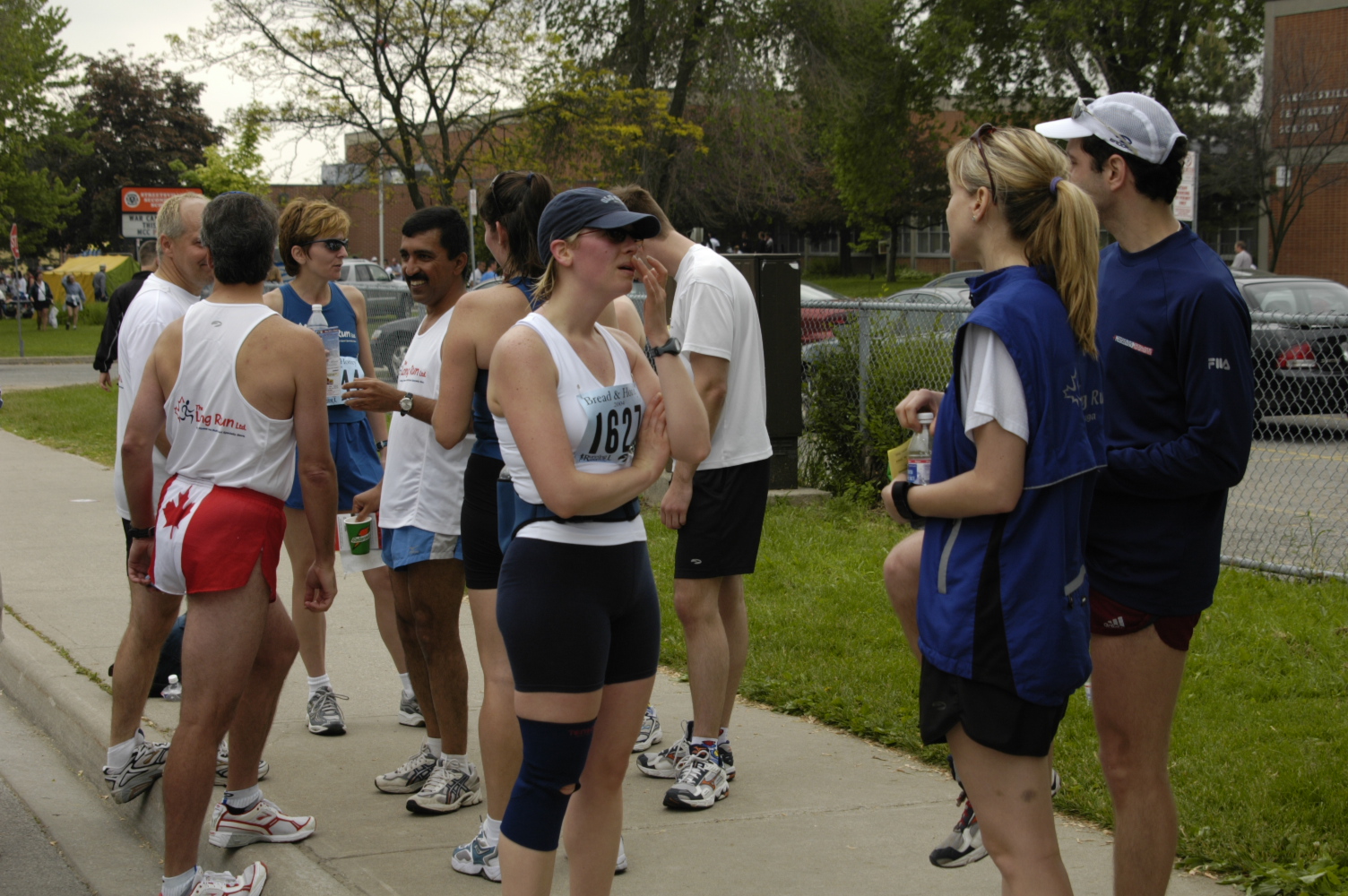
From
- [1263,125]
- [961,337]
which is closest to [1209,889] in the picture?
[961,337]

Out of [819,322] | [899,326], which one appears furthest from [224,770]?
[819,322]

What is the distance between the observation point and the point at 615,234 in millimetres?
2906

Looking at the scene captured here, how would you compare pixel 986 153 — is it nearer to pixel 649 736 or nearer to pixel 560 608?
pixel 560 608

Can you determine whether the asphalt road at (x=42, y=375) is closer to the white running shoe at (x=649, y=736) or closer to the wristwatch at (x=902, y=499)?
the white running shoe at (x=649, y=736)

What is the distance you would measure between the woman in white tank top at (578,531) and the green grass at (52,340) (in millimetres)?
24447

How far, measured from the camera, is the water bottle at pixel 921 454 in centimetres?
273

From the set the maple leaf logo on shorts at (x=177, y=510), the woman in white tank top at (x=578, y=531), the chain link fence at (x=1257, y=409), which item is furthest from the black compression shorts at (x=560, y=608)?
the chain link fence at (x=1257, y=409)

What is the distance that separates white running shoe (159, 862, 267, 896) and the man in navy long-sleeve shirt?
8.11 ft

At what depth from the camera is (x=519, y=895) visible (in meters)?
2.86

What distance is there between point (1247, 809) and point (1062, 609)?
1.89 m

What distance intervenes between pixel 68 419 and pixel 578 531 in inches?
627

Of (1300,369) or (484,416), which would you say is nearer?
(484,416)

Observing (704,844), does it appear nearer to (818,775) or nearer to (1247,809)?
(818,775)

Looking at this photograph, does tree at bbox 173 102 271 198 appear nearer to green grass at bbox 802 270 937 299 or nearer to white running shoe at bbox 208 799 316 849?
green grass at bbox 802 270 937 299
